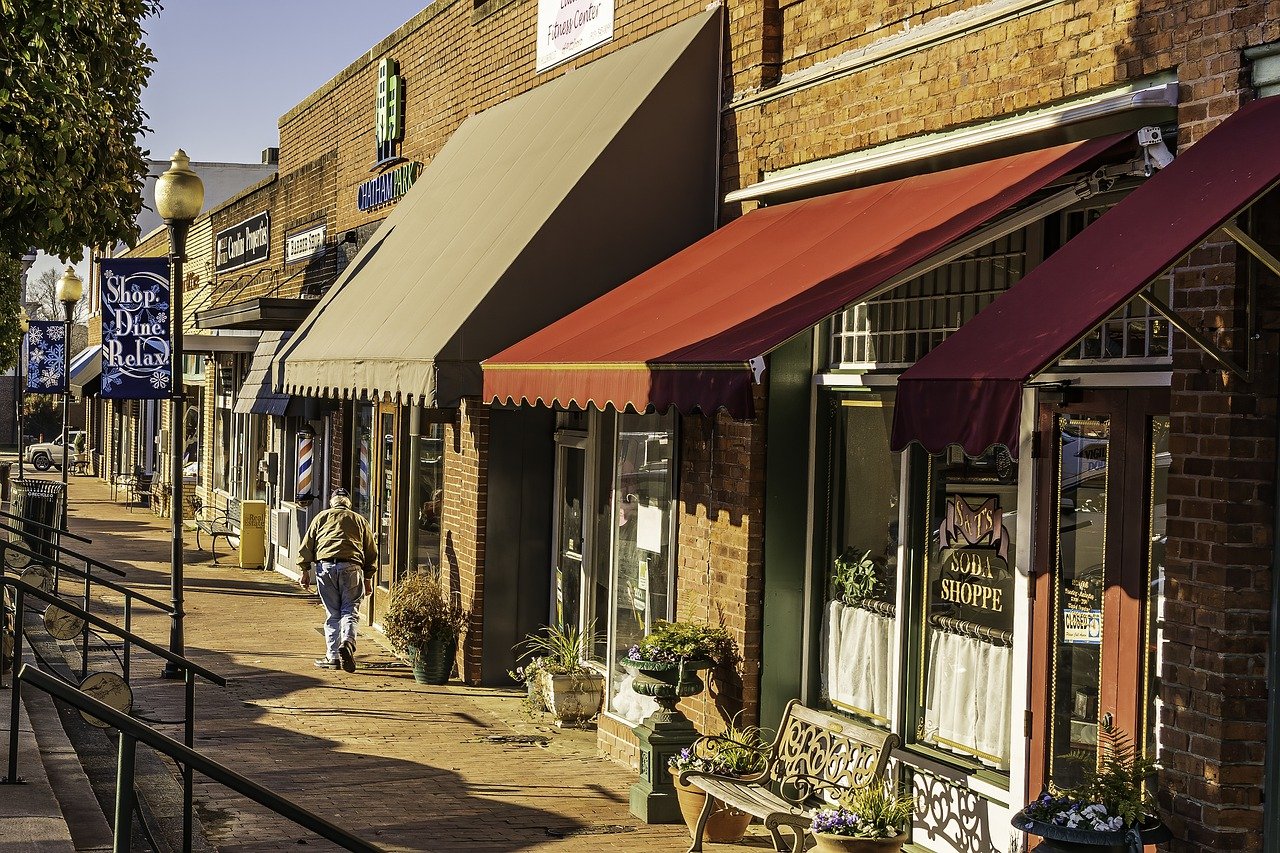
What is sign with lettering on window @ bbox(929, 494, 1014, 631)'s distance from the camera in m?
7.52

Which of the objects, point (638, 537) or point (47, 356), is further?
point (47, 356)

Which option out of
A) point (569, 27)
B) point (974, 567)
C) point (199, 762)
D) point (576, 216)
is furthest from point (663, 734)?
point (569, 27)

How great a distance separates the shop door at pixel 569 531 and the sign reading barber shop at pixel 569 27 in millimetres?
3204

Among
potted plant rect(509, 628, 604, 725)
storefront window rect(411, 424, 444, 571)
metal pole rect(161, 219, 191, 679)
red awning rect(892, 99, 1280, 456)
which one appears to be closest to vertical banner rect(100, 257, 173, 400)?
metal pole rect(161, 219, 191, 679)

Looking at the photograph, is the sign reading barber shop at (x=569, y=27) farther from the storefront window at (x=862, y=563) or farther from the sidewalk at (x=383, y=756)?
the sidewalk at (x=383, y=756)

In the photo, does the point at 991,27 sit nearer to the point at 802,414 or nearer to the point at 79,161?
the point at 802,414

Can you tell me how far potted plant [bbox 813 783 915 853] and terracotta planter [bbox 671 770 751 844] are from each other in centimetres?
115

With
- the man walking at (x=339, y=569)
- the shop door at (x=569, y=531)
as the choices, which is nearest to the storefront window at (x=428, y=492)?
the man walking at (x=339, y=569)

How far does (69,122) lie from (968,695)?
5.65 m

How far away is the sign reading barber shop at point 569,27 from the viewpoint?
12.0m

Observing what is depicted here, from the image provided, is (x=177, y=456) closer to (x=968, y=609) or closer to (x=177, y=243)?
(x=177, y=243)

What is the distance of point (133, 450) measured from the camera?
1626 inches

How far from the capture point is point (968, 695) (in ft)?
25.5

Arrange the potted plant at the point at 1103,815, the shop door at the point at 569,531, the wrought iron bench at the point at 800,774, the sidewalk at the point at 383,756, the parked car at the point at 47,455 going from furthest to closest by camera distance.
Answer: the parked car at the point at 47,455, the shop door at the point at 569,531, the sidewalk at the point at 383,756, the wrought iron bench at the point at 800,774, the potted plant at the point at 1103,815
